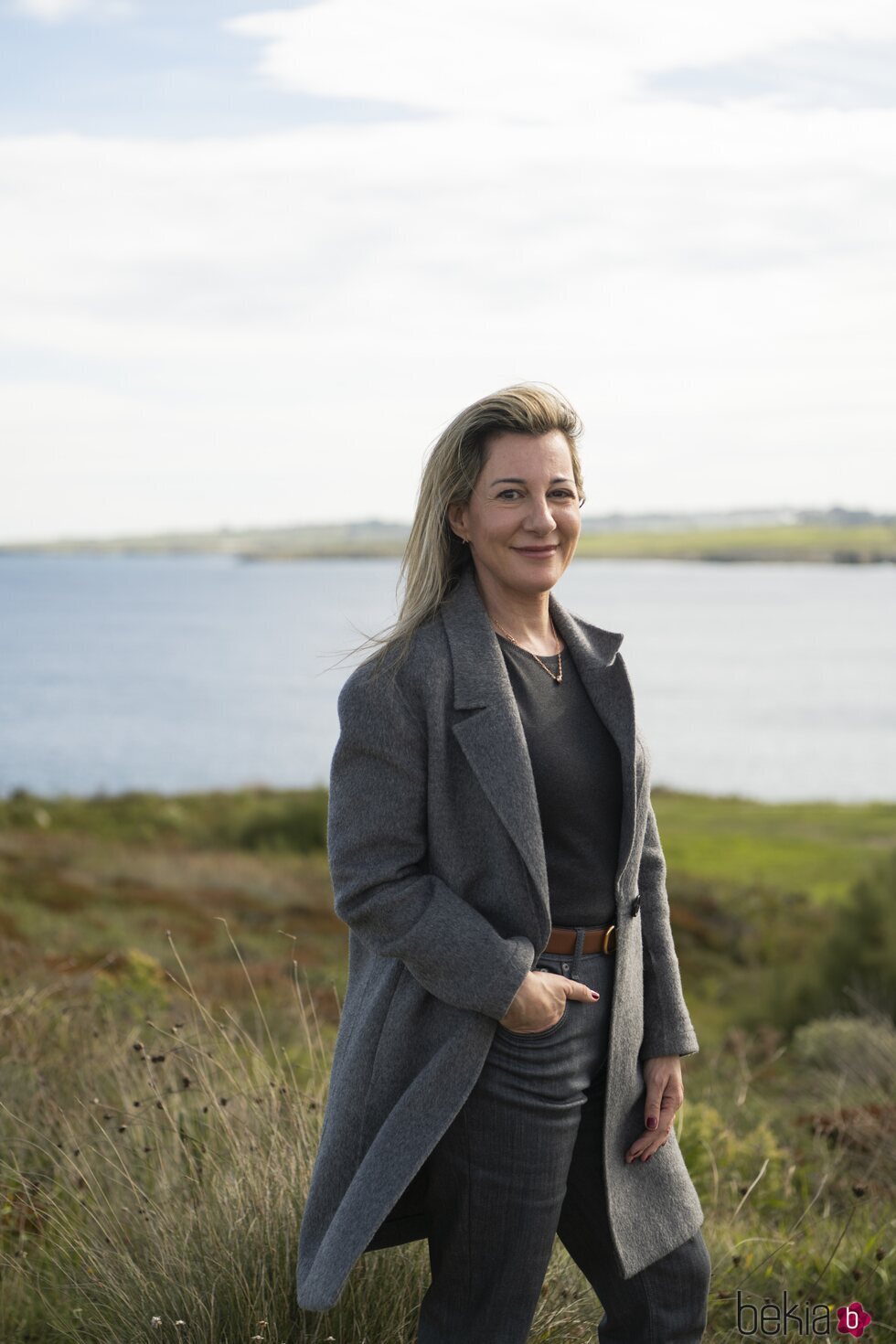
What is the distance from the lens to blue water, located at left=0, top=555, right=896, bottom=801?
162ft

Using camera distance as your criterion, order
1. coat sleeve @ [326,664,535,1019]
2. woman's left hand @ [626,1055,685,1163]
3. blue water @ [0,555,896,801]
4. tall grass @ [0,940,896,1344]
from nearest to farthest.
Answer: coat sleeve @ [326,664,535,1019] → woman's left hand @ [626,1055,685,1163] → tall grass @ [0,940,896,1344] → blue water @ [0,555,896,801]

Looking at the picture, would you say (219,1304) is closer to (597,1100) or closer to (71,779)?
(597,1100)

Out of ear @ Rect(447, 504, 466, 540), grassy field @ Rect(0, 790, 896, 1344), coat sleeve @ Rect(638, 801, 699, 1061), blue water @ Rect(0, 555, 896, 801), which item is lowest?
blue water @ Rect(0, 555, 896, 801)

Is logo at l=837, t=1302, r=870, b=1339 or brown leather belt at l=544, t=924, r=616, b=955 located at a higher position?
brown leather belt at l=544, t=924, r=616, b=955

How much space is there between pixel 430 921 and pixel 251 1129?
5.13 feet

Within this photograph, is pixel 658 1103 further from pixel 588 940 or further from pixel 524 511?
pixel 524 511

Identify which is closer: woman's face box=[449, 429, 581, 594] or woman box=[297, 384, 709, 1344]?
woman box=[297, 384, 709, 1344]

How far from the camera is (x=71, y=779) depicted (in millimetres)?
46812

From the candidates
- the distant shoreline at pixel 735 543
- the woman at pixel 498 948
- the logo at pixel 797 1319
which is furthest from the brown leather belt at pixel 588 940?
the distant shoreline at pixel 735 543

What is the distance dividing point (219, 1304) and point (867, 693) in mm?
75615

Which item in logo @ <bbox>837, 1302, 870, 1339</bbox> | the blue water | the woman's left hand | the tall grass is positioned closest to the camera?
the woman's left hand

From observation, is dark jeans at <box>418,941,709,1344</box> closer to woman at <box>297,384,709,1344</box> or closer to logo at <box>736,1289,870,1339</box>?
woman at <box>297,384,709,1344</box>

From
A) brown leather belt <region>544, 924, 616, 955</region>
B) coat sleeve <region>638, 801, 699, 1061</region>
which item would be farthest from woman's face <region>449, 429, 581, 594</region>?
brown leather belt <region>544, 924, 616, 955</region>

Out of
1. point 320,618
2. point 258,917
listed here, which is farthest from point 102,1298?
point 320,618
